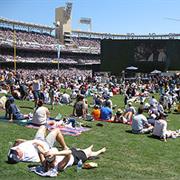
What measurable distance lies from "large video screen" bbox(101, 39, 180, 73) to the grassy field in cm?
4068

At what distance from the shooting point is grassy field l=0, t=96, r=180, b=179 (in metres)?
7.93

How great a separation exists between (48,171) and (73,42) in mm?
88563

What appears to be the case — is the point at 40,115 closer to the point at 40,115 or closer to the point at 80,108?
the point at 40,115

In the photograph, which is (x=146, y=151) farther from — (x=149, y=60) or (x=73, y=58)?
(x=73, y=58)

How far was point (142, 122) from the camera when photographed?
42.4ft

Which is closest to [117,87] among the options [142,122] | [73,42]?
[142,122]

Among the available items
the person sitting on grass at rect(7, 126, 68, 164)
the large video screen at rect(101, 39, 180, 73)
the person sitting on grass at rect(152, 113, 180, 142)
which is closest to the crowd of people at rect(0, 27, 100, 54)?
the large video screen at rect(101, 39, 180, 73)

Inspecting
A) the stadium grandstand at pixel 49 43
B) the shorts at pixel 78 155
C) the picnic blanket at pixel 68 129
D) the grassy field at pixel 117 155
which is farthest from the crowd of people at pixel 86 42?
the shorts at pixel 78 155

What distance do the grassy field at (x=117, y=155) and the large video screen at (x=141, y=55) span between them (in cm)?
4068

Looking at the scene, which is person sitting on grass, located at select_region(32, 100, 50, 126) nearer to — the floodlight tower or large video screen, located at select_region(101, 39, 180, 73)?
large video screen, located at select_region(101, 39, 180, 73)

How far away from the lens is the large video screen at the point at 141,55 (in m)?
53.4

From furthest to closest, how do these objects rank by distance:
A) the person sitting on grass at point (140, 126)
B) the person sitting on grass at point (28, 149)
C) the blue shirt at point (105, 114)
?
1. the blue shirt at point (105, 114)
2. the person sitting on grass at point (140, 126)
3. the person sitting on grass at point (28, 149)

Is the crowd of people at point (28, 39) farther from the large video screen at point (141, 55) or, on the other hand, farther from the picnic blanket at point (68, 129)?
the picnic blanket at point (68, 129)

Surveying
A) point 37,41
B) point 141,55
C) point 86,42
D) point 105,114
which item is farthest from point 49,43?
point 105,114
